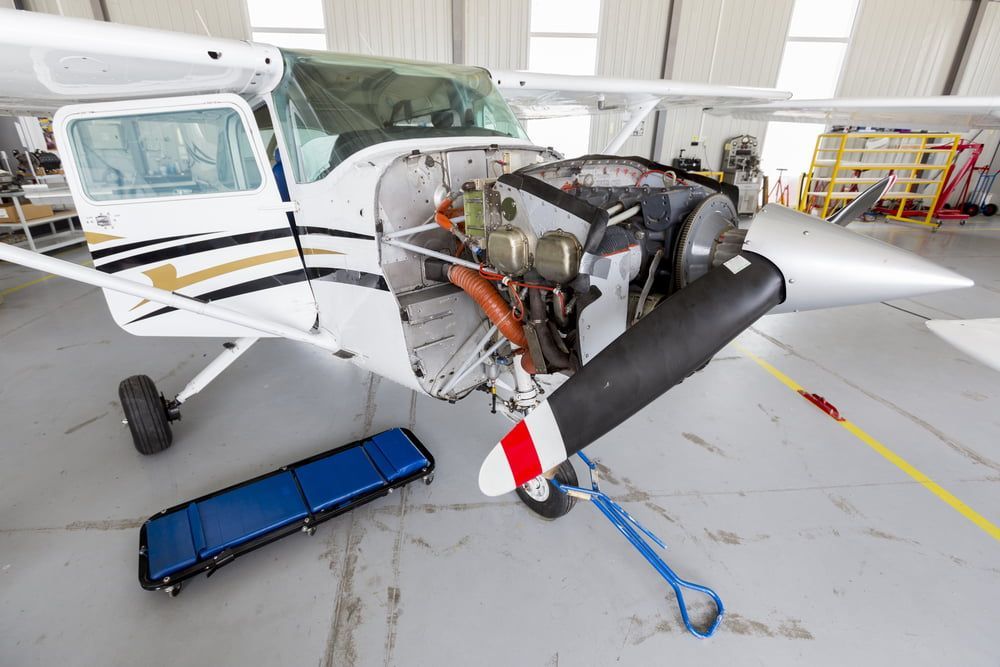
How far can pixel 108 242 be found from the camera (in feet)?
8.29

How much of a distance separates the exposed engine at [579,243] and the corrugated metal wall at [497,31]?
10.6m

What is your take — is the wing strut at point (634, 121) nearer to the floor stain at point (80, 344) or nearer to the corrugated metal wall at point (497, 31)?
the floor stain at point (80, 344)

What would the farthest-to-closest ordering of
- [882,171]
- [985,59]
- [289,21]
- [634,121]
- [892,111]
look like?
[985,59]
[882,171]
[289,21]
[892,111]
[634,121]

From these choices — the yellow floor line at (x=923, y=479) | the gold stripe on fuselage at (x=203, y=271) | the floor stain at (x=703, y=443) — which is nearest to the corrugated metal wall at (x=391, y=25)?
the gold stripe on fuselage at (x=203, y=271)

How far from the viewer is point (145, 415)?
105 inches

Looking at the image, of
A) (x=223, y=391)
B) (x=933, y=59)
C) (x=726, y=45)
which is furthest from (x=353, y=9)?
(x=933, y=59)

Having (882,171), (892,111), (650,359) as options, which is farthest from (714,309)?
(882,171)

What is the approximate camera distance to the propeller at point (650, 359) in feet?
4.09

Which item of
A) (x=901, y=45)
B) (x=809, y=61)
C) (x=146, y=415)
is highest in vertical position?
(x=901, y=45)

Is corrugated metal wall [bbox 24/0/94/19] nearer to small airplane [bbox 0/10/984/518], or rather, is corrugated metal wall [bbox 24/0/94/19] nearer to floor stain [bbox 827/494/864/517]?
small airplane [bbox 0/10/984/518]

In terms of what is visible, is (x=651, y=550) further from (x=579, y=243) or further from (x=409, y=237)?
(x=409, y=237)

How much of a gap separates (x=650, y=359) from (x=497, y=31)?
11.9 metres

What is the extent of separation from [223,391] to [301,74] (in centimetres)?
245

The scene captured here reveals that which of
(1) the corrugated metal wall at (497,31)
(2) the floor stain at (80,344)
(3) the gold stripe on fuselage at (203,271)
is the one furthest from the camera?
(1) the corrugated metal wall at (497,31)
